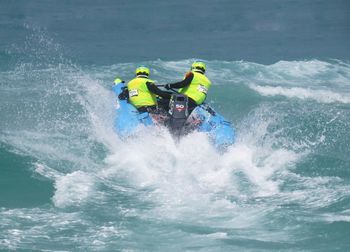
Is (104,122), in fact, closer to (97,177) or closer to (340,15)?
(97,177)

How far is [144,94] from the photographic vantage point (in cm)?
1391

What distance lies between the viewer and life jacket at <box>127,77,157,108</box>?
13.9 metres

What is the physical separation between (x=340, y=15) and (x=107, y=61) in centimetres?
1327

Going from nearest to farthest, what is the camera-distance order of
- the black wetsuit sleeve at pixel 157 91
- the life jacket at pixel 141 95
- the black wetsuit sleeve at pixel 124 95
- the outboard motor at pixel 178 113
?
the outboard motor at pixel 178 113, the black wetsuit sleeve at pixel 157 91, the life jacket at pixel 141 95, the black wetsuit sleeve at pixel 124 95

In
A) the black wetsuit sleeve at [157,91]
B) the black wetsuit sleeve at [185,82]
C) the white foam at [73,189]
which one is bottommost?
the white foam at [73,189]

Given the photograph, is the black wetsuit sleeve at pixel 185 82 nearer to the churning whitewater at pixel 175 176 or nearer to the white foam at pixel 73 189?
the churning whitewater at pixel 175 176

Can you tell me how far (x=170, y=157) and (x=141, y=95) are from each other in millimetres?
2067

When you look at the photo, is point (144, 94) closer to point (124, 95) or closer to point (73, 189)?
point (124, 95)

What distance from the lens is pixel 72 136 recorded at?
46.4 ft

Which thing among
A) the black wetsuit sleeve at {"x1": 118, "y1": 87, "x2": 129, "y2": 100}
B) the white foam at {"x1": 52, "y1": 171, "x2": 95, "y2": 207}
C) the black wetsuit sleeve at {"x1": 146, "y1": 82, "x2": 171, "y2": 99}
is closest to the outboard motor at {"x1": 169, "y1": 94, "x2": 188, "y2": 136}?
the black wetsuit sleeve at {"x1": 146, "y1": 82, "x2": 171, "y2": 99}

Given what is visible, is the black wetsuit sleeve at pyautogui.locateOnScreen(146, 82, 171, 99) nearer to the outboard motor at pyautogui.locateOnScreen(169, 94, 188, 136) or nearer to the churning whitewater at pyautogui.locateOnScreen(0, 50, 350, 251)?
the outboard motor at pyautogui.locateOnScreen(169, 94, 188, 136)

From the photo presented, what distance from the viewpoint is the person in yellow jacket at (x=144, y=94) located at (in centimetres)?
1379

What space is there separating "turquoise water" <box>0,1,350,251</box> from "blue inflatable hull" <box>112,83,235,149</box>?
0.74 ft

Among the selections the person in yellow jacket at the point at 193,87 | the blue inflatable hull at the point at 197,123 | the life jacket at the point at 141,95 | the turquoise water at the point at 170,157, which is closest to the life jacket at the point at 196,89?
the person in yellow jacket at the point at 193,87
